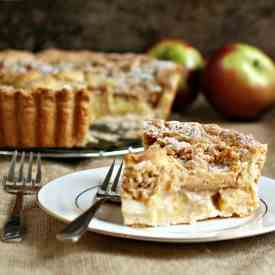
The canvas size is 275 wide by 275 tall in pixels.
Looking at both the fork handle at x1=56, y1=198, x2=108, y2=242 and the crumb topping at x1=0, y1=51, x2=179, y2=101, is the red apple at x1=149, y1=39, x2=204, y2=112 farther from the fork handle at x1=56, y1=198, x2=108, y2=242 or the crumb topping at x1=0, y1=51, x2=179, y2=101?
the fork handle at x1=56, y1=198, x2=108, y2=242

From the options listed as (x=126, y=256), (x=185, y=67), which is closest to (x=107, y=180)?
(x=126, y=256)

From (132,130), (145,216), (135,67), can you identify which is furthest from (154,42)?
(145,216)

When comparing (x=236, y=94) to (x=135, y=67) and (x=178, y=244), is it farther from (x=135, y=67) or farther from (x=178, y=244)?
(x=178, y=244)

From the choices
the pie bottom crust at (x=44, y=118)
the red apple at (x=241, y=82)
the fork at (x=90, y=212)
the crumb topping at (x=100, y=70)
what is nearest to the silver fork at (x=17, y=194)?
the fork at (x=90, y=212)

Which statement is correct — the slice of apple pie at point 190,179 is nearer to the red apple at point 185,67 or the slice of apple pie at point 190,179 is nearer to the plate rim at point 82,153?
the plate rim at point 82,153

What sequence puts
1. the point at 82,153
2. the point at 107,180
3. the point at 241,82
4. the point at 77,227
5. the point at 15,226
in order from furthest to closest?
1. the point at 241,82
2. the point at 82,153
3. the point at 107,180
4. the point at 15,226
5. the point at 77,227

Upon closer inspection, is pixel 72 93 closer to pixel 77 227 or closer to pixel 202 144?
pixel 202 144
